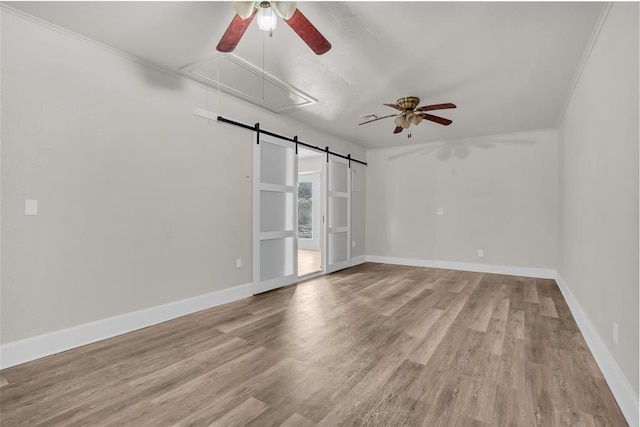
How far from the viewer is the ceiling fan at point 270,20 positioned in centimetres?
179

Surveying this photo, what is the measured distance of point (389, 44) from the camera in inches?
104

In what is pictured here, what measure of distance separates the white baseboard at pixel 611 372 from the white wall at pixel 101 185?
350 centimetres

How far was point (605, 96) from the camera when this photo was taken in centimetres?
227

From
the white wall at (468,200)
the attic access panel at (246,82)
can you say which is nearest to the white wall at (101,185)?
the attic access panel at (246,82)

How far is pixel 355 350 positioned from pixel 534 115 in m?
4.38

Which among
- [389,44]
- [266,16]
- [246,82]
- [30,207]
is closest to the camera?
[266,16]

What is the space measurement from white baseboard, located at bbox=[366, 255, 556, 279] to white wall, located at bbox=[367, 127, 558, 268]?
8 cm

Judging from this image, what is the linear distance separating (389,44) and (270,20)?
3.81 feet

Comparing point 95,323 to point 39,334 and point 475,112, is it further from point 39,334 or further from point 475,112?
point 475,112

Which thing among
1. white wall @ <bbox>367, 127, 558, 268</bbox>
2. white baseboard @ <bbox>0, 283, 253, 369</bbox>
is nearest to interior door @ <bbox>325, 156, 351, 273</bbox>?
white wall @ <bbox>367, 127, 558, 268</bbox>

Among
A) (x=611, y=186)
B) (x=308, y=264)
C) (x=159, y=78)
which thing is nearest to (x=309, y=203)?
(x=308, y=264)

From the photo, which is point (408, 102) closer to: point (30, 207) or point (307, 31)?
point (307, 31)

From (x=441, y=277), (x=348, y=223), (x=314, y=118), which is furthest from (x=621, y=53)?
(x=348, y=223)

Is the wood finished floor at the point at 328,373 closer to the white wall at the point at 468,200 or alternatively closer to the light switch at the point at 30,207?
the light switch at the point at 30,207
